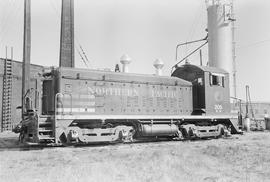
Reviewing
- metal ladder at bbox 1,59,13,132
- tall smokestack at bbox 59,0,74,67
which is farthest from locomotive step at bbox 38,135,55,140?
metal ladder at bbox 1,59,13,132

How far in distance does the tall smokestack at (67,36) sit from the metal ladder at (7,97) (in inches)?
223

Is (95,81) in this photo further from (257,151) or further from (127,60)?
(257,151)

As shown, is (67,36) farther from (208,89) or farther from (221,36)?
(221,36)

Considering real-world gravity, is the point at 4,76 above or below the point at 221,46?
below

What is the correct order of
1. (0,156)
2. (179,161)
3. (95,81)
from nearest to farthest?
(179,161) < (0,156) < (95,81)

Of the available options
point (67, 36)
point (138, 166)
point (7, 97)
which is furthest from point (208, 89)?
point (7, 97)

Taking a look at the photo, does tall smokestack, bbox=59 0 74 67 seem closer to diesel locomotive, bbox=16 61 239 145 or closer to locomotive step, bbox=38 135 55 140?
diesel locomotive, bbox=16 61 239 145

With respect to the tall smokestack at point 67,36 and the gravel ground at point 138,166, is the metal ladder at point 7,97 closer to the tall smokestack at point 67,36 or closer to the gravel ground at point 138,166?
the tall smokestack at point 67,36

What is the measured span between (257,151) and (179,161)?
11.7ft

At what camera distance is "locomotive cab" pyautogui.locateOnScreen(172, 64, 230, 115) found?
55.6 ft

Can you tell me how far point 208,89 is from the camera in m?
17.0

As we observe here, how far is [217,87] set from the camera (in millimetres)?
17469

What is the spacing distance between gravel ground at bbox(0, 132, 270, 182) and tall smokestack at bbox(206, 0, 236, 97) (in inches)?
666

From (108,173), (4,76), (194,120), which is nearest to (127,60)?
(194,120)
